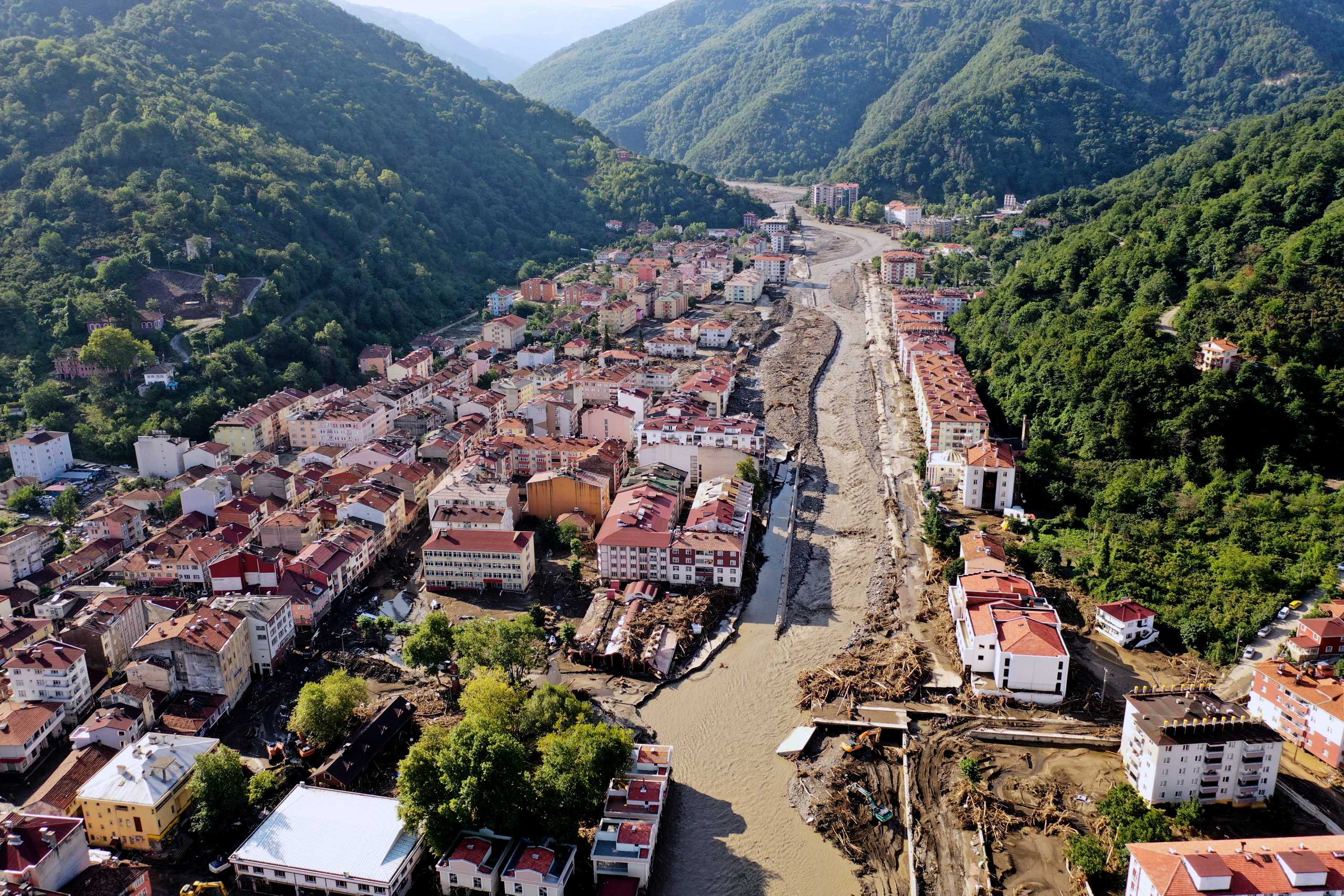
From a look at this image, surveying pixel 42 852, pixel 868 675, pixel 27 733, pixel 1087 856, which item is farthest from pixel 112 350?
pixel 1087 856

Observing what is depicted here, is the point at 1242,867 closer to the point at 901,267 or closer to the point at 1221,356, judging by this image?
the point at 1221,356

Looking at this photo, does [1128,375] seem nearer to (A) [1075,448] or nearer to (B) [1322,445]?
(A) [1075,448]

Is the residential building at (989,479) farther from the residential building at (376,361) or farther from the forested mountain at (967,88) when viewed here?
the forested mountain at (967,88)

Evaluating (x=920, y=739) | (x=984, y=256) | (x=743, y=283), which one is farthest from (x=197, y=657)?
(x=984, y=256)

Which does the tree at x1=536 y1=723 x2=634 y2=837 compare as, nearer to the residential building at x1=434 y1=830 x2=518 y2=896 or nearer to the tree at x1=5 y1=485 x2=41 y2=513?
the residential building at x1=434 y1=830 x2=518 y2=896

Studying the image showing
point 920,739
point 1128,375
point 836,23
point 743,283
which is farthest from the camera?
point 836,23

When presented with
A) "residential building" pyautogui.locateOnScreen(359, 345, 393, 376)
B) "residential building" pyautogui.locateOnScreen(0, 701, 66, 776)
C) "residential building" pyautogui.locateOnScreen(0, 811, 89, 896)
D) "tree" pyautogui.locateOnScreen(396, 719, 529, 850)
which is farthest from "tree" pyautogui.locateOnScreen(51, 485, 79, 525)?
"tree" pyautogui.locateOnScreen(396, 719, 529, 850)

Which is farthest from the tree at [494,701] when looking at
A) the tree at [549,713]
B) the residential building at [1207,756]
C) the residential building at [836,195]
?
the residential building at [836,195]
